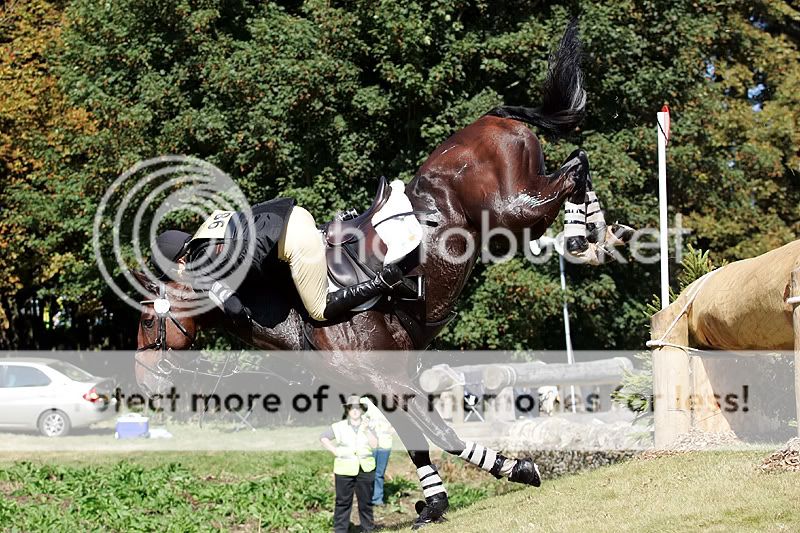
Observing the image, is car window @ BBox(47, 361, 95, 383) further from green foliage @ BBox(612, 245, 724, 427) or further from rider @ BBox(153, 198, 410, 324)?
rider @ BBox(153, 198, 410, 324)

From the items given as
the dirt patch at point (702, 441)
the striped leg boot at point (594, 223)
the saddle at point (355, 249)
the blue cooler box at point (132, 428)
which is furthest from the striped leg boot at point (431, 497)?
the blue cooler box at point (132, 428)

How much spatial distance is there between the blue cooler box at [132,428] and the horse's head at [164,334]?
40.0 feet

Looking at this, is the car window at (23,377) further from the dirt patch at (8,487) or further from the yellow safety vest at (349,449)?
the yellow safety vest at (349,449)

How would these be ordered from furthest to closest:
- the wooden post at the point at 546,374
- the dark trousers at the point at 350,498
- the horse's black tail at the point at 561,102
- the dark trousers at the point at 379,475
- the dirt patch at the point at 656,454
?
1. the wooden post at the point at 546,374
2. the dark trousers at the point at 379,475
3. the dark trousers at the point at 350,498
4. the dirt patch at the point at 656,454
5. the horse's black tail at the point at 561,102

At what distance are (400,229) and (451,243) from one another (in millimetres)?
379

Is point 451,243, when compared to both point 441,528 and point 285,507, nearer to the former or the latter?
point 441,528

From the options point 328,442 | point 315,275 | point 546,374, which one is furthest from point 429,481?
point 546,374

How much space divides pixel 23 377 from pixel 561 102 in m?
15.7

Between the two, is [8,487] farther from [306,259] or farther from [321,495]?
[306,259]

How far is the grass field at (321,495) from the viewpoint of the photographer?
6.21 m

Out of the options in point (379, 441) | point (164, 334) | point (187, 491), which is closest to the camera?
point (164, 334)

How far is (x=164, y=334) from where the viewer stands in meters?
6.64

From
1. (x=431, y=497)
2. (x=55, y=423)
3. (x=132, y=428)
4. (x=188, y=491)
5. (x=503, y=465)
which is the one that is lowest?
(x=55, y=423)

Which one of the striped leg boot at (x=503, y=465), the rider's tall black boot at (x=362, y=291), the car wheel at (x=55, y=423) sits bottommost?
the car wheel at (x=55, y=423)
